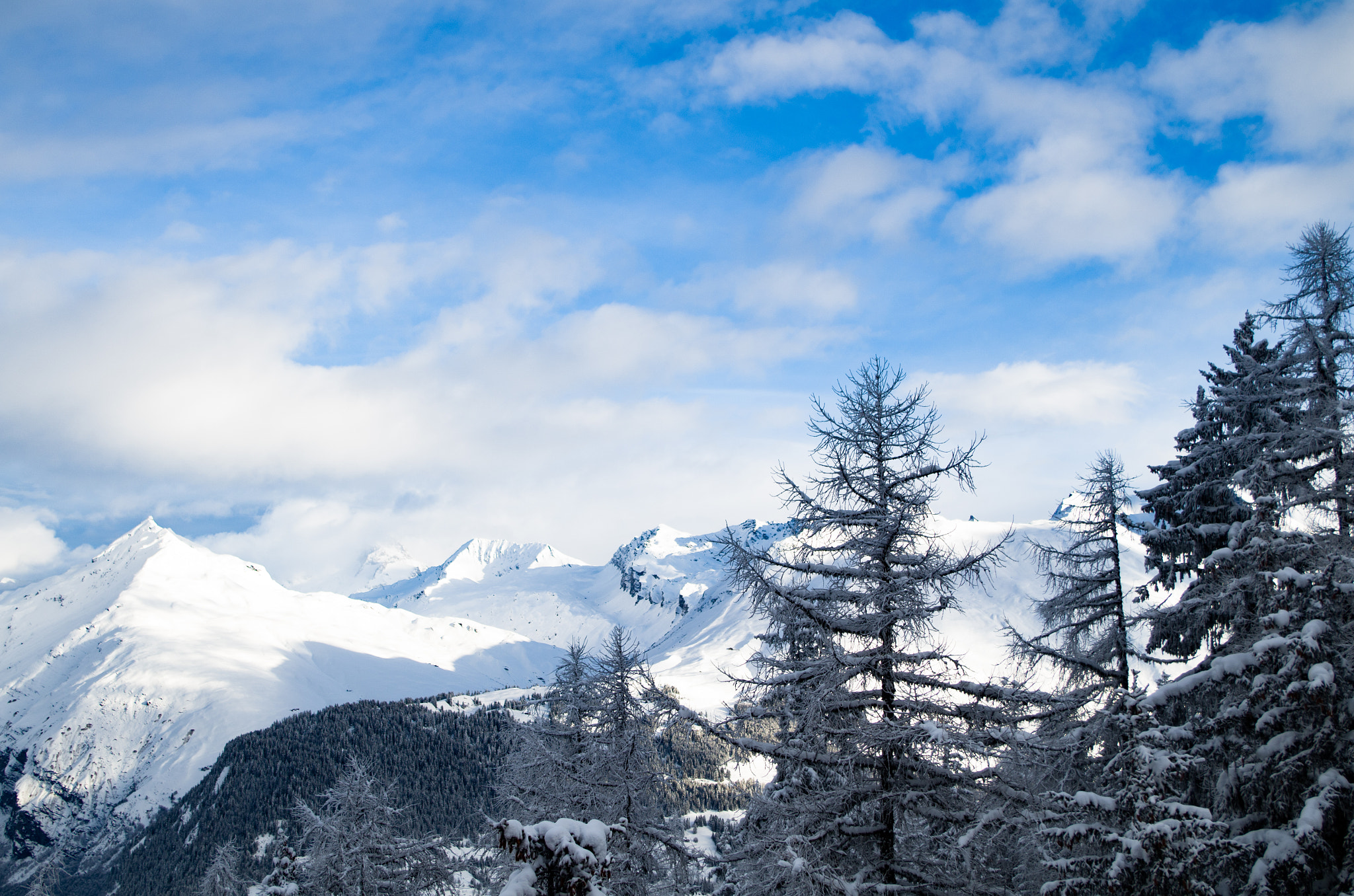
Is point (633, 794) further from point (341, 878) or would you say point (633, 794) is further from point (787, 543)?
point (787, 543)

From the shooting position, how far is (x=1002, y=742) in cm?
1094

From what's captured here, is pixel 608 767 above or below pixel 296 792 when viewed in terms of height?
above

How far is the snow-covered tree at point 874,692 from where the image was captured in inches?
432

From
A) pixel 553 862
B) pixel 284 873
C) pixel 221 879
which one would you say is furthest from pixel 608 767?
pixel 221 879

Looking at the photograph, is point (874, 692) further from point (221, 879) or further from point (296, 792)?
point (296, 792)

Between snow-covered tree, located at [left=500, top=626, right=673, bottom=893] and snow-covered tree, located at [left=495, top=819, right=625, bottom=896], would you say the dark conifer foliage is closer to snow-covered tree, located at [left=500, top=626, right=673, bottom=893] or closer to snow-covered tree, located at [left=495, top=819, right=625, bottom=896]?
snow-covered tree, located at [left=500, top=626, right=673, bottom=893]

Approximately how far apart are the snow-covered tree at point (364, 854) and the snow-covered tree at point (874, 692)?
14.6 metres

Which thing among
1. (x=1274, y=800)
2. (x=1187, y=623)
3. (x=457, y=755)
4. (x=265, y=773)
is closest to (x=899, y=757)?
(x=1274, y=800)

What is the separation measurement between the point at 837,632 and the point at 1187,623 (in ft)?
35.2

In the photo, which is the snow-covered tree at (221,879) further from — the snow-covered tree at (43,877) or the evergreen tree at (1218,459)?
the evergreen tree at (1218,459)

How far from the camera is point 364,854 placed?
2103 cm

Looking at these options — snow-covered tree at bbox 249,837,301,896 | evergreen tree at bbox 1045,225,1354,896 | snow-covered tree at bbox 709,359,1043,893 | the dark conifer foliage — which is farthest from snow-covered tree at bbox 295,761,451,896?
the dark conifer foliage

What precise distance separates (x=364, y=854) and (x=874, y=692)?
17.4 metres

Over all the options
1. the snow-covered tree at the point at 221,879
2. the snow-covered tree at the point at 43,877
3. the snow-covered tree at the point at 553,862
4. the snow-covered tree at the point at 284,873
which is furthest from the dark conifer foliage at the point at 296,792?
the snow-covered tree at the point at 553,862
